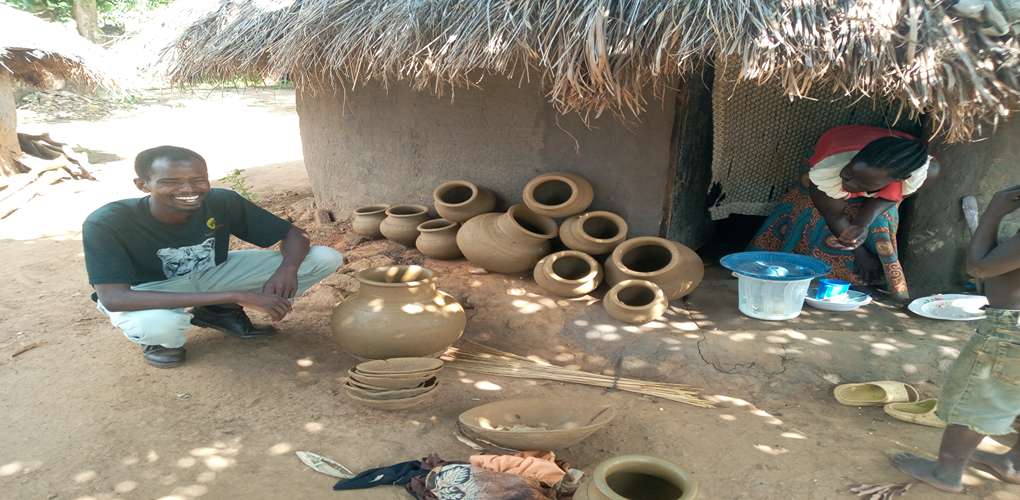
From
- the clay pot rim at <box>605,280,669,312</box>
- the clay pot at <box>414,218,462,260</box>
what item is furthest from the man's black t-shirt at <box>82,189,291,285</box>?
the clay pot rim at <box>605,280,669,312</box>

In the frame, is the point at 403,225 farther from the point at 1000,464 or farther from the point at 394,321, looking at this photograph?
the point at 1000,464

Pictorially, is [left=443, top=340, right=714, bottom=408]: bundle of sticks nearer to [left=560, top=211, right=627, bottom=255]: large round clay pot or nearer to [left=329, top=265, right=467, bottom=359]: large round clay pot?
[left=329, top=265, right=467, bottom=359]: large round clay pot

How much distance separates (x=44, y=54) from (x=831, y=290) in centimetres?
885

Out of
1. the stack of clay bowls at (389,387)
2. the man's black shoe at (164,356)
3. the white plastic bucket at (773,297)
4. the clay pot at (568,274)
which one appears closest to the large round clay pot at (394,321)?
the stack of clay bowls at (389,387)

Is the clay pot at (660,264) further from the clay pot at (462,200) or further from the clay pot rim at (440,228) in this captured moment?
the clay pot rim at (440,228)

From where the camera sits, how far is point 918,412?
283 cm

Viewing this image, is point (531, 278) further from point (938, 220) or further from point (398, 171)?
point (938, 220)

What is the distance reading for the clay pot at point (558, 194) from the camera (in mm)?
3963

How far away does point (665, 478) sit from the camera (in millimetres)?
1924

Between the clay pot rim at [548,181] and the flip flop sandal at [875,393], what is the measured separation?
1.84 m

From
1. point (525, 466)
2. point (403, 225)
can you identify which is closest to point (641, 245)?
point (403, 225)

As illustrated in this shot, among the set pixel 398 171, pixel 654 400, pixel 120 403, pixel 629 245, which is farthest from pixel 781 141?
pixel 120 403

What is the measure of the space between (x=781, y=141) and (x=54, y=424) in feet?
15.1

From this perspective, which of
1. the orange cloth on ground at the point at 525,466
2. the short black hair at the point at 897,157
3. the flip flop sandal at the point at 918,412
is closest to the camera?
the orange cloth on ground at the point at 525,466
